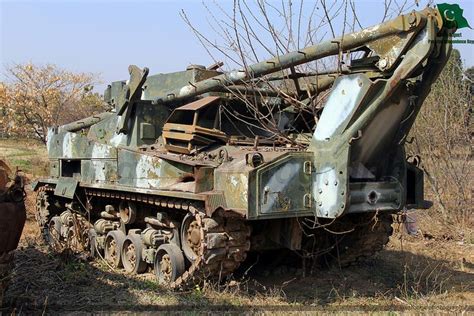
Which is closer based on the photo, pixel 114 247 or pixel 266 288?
pixel 266 288

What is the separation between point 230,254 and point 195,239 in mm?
624

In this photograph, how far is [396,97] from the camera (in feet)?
19.4

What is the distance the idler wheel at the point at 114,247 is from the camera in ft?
27.2

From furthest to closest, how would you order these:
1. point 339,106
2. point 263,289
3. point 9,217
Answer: point 263,289 → point 339,106 → point 9,217

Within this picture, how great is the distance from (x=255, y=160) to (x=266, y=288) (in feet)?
6.60

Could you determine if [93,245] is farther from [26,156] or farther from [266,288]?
[26,156]

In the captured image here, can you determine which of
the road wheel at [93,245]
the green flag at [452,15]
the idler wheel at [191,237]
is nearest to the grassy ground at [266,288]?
the road wheel at [93,245]

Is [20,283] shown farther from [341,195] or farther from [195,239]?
[341,195]

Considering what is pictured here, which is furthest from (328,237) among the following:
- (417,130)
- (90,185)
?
(417,130)

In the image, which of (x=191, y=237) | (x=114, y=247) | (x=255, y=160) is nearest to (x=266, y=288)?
(x=191, y=237)

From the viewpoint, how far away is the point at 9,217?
488 cm

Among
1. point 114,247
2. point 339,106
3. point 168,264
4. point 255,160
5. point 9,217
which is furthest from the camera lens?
point 114,247

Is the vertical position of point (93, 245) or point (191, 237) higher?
point (191, 237)

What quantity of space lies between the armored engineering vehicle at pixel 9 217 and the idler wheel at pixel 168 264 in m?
2.17
